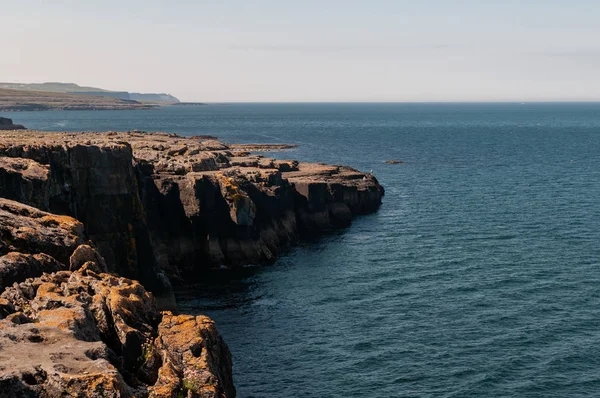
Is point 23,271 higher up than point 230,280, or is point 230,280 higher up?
point 23,271

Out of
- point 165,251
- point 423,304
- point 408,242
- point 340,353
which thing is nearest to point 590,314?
point 423,304

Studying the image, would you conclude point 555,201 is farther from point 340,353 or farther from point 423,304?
point 340,353

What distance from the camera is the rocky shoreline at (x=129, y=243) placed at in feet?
91.6

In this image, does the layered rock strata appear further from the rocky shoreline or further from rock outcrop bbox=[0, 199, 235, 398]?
rock outcrop bbox=[0, 199, 235, 398]

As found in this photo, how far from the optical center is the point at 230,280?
79.0 m

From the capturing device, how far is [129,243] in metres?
67.3

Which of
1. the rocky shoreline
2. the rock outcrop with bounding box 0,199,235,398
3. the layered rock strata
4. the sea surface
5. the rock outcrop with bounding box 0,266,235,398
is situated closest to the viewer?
the rock outcrop with bounding box 0,266,235,398

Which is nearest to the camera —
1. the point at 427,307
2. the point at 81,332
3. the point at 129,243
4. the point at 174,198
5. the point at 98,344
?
the point at 98,344

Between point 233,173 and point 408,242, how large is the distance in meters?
26.5

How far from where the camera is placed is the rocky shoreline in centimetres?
2791

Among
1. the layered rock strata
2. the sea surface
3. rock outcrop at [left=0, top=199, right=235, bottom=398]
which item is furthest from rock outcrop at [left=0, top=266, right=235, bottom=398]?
the layered rock strata

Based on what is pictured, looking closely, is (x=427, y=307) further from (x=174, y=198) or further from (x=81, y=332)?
(x=81, y=332)

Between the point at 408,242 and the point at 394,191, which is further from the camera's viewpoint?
the point at 394,191

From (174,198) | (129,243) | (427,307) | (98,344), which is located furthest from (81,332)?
(174,198)
